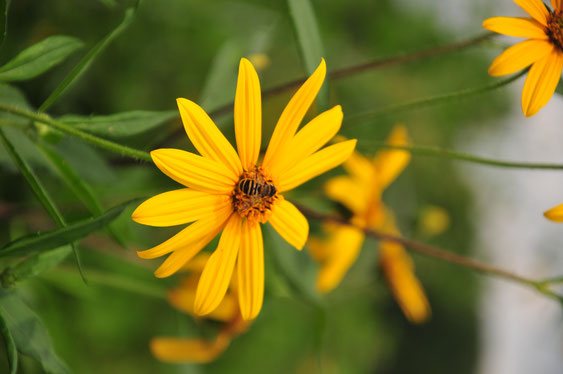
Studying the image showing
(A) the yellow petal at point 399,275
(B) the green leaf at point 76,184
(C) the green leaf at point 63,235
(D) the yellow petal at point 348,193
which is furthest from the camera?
(A) the yellow petal at point 399,275

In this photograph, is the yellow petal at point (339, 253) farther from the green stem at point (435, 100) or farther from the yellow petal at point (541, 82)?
the yellow petal at point (541, 82)

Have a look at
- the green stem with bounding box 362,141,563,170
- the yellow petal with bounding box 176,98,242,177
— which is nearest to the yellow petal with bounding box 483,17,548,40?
the green stem with bounding box 362,141,563,170

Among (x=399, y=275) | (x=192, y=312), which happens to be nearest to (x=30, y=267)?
(x=192, y=312)

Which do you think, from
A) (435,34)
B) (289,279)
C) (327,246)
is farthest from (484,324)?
(289,279)

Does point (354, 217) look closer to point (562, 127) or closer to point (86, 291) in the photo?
point (86, 291)

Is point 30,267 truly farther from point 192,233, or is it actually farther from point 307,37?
point 307,37

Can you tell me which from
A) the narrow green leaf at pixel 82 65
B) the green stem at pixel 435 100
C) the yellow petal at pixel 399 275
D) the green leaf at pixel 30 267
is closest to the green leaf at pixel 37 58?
the narrow green leaf at pixel 82 65

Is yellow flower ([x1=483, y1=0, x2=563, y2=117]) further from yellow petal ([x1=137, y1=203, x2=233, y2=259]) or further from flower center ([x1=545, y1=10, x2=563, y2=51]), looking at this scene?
yellow petal ([x1=137, y1=203, x2=233, y2=259])

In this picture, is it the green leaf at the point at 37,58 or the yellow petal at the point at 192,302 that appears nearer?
the green leaf at the point at 37,58
